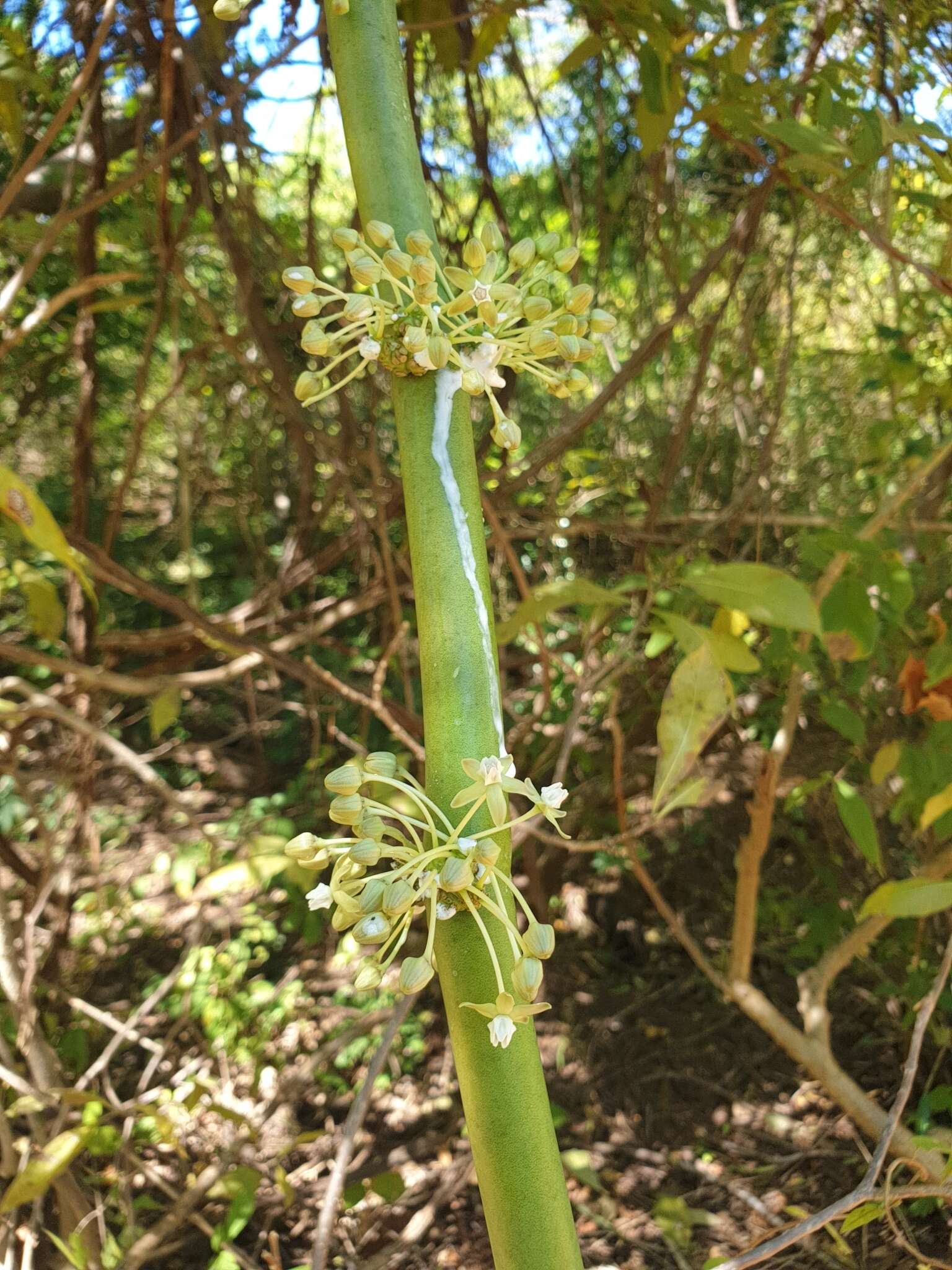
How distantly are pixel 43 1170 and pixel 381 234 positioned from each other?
1.15 m

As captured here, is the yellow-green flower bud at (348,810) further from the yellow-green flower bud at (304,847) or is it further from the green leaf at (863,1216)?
the green leaf at (863,1216)

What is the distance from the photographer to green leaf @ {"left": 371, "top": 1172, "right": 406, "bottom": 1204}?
1527mm

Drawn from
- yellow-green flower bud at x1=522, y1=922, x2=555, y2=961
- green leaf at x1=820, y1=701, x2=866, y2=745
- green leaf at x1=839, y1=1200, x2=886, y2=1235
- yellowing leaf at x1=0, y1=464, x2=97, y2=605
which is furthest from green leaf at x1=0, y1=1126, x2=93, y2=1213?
green leaf at x1=820, y1=701, x2=866, y2=745

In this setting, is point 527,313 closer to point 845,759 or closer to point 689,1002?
point 845,759

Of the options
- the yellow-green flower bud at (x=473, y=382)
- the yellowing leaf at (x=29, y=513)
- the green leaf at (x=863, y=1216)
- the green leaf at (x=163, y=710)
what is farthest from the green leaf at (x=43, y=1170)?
the yellow-green flower bud at (x=473, y=382)

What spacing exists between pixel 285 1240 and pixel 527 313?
1.82 meters

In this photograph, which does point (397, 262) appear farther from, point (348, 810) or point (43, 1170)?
point (43, 1170)

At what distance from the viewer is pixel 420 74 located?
227 cm

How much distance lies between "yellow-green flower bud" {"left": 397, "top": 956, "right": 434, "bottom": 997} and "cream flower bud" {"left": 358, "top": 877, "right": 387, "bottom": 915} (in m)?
0.03

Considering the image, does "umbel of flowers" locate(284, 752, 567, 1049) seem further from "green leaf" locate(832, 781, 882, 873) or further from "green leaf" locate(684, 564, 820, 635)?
"green leaf" locate(832, 781, 882, 873)

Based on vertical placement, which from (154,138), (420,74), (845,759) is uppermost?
(420,74)

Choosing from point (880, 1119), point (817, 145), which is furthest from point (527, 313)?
point (880, 1119)

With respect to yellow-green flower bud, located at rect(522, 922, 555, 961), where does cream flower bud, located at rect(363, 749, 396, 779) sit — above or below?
above

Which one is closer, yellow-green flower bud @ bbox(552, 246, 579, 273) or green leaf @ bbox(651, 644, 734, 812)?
yellow-green flower bud @ bbox(552, 246, 579, 273)
